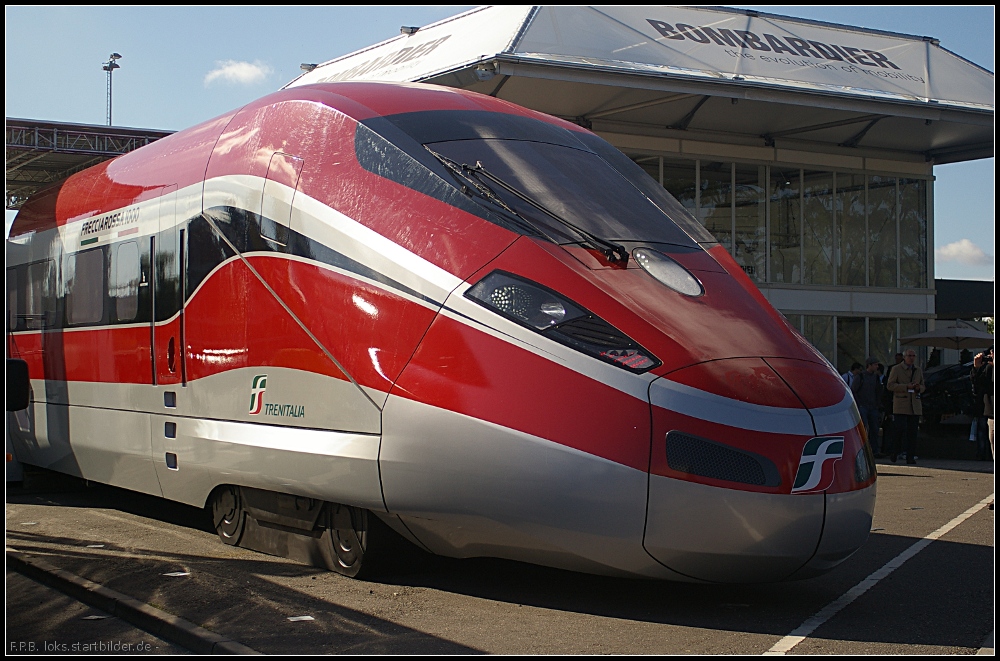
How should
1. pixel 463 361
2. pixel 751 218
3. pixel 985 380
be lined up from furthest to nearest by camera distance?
pixel 751 218 → pixel 985 380 → pixel 463 361

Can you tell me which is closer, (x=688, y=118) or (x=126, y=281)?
(x=126, y=281)

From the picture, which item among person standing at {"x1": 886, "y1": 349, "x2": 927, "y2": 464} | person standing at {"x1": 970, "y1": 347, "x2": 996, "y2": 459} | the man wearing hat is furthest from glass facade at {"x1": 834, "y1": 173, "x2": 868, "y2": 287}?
person standing at {"x1": 970, "y1": 347, "x2": 996, "y2": 459}

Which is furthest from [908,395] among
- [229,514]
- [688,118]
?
[229,514]

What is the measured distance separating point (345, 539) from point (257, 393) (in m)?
1.13

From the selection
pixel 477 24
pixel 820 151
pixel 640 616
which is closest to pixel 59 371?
pixel 640 616

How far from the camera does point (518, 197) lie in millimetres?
6297

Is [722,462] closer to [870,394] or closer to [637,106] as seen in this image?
[870,394]

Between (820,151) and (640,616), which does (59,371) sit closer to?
(640,616)

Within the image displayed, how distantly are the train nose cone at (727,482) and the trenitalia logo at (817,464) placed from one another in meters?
0.03

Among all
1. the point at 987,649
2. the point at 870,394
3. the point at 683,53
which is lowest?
the point at 987,649

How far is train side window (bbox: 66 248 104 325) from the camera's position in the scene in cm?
934

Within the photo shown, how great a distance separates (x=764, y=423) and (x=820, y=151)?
2089 cm

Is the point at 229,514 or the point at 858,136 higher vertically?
the point at 858,136

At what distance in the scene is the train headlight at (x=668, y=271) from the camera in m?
6.06
